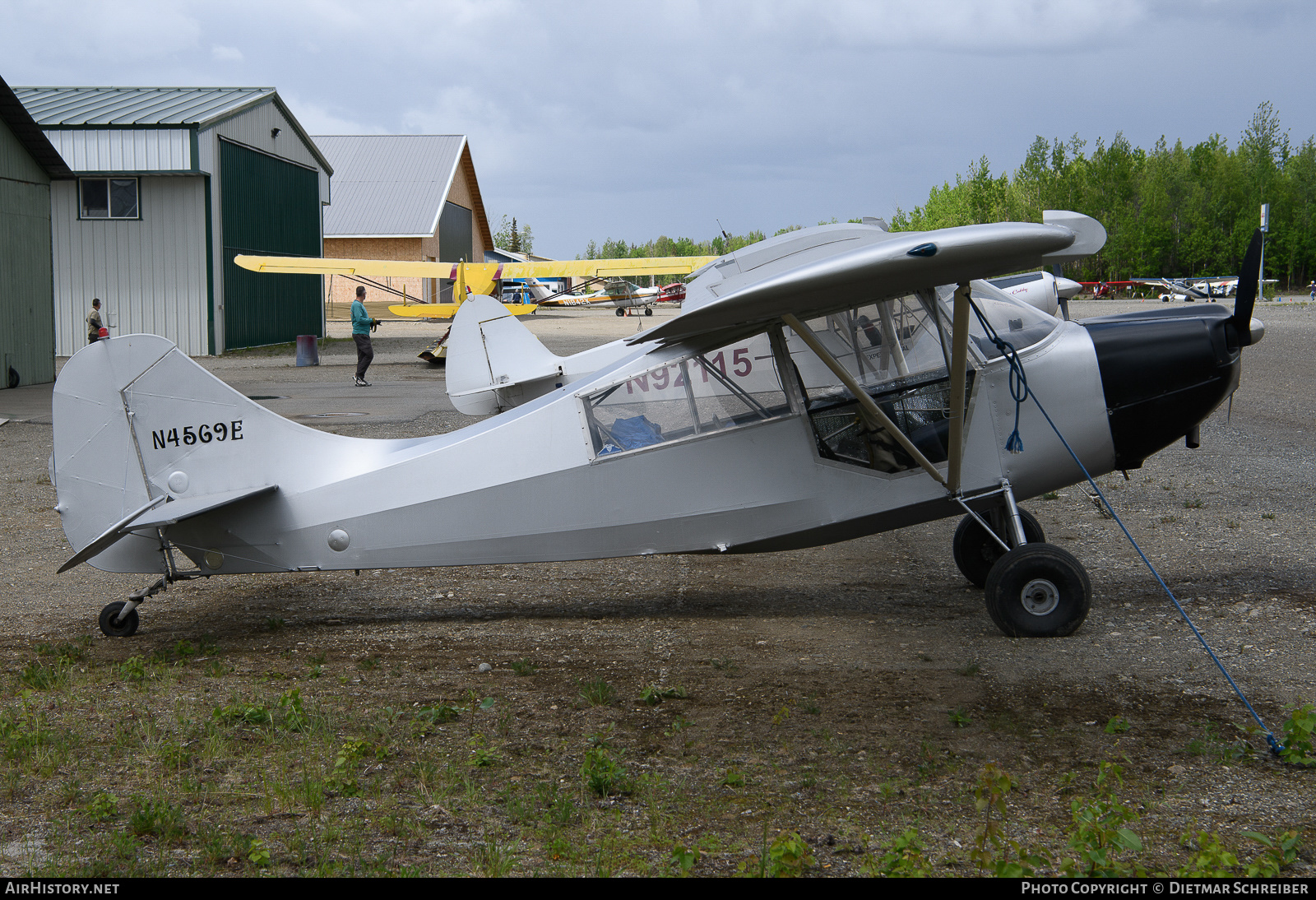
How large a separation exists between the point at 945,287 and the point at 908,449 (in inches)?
46.1

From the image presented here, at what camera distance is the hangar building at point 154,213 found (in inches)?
1204

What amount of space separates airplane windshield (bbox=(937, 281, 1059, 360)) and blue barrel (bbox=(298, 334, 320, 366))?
84.6ft

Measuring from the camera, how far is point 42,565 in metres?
8.64

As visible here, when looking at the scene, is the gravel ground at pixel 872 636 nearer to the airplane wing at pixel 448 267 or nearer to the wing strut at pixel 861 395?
the wing strut at pixel 861 395

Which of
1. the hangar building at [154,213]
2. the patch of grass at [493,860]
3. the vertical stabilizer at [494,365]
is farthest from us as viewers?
the hangar building at [154,213]

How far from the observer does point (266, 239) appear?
35969mm

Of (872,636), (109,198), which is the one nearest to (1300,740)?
(872,636)

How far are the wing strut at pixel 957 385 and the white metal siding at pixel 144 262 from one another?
30.2 meters

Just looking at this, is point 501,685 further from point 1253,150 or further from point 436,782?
point 1253,150

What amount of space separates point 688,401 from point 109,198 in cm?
3117

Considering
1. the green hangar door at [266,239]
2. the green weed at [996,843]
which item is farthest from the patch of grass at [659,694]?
the green hangar door at [266,239]

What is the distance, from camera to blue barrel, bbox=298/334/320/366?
29438mm

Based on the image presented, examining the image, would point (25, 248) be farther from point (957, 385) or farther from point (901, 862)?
point (901, 862)

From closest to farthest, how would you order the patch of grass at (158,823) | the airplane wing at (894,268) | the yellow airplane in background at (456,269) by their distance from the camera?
the patch of grass at (158,823)
the airplane wing at (894,268)
the yellow airplane in background at (456,269)
